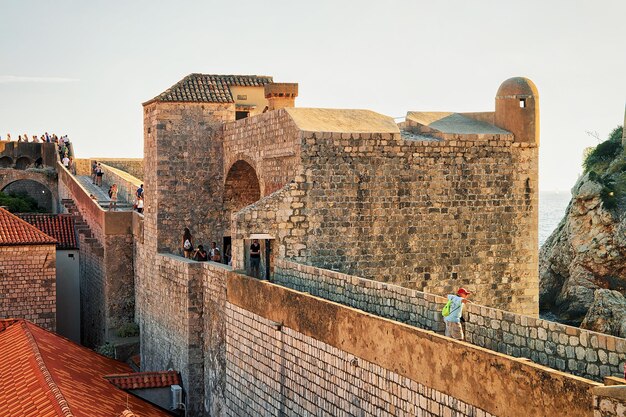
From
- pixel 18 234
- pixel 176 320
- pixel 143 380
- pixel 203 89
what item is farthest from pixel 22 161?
pixel 143 380

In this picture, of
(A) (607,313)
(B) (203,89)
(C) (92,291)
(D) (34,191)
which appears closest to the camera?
(B) (203,89)

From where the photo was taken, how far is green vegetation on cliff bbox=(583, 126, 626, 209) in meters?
27.8

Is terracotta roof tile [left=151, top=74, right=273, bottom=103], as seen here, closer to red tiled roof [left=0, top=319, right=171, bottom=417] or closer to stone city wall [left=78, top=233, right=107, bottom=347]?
red tiled roof [left=0, top=319, right=171, bottom=417]

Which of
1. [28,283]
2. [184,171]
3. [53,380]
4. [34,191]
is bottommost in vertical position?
[53,380]

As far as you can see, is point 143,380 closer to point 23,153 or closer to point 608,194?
point 608,194

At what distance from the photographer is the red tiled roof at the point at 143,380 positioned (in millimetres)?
16750

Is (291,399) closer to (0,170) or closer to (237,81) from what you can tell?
(237,81)

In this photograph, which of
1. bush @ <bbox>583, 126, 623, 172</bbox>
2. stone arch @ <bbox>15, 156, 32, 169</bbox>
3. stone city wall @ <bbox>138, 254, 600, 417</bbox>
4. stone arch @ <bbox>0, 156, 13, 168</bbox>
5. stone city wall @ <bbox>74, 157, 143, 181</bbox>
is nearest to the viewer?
stone city wall @ <bbox>138, 254, 600, 417</bbox>

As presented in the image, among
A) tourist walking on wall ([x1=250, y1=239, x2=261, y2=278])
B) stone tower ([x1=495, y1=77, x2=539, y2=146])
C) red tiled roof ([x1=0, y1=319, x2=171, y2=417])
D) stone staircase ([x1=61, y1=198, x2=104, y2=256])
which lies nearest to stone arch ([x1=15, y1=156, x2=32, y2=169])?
stone staircase ([x1=61, y1=198, x2=104, y2=256])

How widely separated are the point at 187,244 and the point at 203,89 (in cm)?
337

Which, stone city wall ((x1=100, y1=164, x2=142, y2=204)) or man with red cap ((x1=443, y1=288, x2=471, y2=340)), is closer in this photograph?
man with red cap ((x1=443, y1=288, x2=471, y2=340))

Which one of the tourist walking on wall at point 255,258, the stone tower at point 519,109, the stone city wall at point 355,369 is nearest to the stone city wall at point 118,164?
the stone tower at point 519,109

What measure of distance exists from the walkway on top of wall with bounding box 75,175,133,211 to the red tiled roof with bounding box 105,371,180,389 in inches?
346

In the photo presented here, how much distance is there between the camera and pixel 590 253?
27.4m
